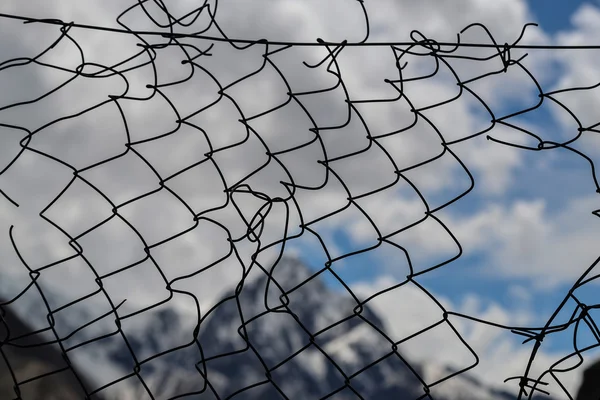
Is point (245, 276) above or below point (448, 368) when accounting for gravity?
below

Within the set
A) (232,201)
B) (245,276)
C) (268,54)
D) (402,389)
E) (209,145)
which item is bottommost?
(245,276)

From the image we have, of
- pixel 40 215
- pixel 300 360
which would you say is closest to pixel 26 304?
pixel 300 360

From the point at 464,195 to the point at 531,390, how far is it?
50cm

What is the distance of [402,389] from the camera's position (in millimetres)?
177125

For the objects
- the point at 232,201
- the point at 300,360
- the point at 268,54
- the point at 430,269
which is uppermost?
the point at 300,360

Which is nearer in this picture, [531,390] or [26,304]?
[531,390]

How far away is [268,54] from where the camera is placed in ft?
7.54

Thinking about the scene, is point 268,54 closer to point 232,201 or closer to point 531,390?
point 232,201

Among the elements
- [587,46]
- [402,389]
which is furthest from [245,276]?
[402,389]

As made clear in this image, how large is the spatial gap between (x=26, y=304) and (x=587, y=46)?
680ft

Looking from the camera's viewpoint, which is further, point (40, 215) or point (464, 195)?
point (40, 215)

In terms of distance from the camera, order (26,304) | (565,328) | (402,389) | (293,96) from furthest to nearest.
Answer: (26,304)
(402,389)
(293,96)
(565,328)

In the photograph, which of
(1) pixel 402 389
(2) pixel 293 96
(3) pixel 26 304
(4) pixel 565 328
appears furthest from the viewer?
(3) pixel 26 304

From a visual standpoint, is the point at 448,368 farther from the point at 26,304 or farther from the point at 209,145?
the point at 209,145
